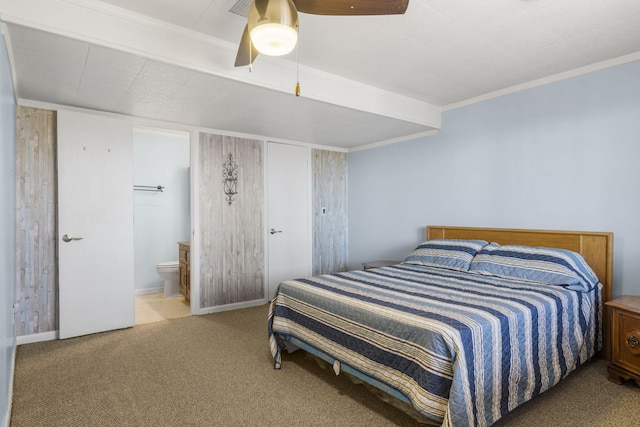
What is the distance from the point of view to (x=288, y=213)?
5051mm

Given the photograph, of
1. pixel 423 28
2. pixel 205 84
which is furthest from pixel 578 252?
pixel 205 84

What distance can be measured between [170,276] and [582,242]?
16.0 feet

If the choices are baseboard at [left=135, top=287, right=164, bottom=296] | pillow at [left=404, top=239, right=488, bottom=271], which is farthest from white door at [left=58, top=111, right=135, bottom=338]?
pillow at [left=404, top=239, right=488, bottom=271]

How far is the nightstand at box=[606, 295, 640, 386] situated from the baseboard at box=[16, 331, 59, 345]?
4.66 metres

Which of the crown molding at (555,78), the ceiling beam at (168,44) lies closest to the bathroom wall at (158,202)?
the ceiling beam at (168,44)

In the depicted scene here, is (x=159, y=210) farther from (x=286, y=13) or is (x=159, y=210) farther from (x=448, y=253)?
(x=286, y=13)

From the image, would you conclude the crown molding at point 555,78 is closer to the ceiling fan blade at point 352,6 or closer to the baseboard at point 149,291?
the ceiling fan blade at point 352,6

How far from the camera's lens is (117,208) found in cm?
370

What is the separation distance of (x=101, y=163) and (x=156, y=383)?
2280 millimetres

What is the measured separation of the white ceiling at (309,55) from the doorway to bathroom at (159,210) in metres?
1.69

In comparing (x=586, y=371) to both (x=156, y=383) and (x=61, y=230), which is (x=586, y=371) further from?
(x=61, y=230)

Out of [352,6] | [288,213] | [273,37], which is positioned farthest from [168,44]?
[288,213]

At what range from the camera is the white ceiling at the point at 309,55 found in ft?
7.13

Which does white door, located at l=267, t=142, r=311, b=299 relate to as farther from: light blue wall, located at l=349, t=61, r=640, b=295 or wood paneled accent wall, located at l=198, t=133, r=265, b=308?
light blue wall, located at l=349, t=61, r=640, b=295
